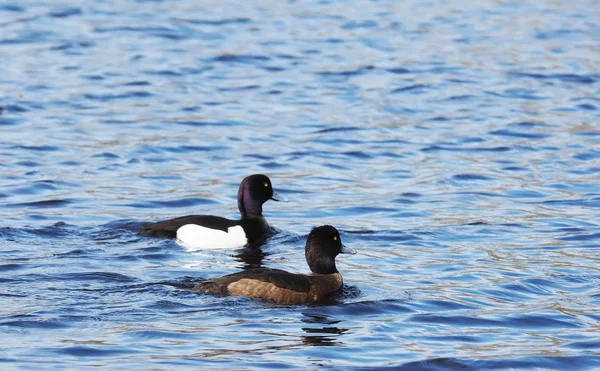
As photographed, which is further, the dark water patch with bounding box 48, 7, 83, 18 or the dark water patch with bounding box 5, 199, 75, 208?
the dark water patch with bounding box 48, 7, 83, 18

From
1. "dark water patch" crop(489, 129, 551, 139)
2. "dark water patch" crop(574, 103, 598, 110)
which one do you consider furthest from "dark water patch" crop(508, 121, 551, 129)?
"dark water patch" crop(574, 103, 598, 110)

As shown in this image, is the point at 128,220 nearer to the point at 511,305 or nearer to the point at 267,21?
the point at 511,305

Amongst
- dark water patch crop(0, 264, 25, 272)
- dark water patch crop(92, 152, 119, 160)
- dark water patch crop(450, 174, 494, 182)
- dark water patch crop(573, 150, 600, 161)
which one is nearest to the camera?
dark water patch crop(0, 264, 25, 272)

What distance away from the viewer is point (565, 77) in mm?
23359

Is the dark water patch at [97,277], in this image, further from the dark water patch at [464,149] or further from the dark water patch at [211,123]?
the dark water patch at [211,123]

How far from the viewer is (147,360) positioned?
8789 mm

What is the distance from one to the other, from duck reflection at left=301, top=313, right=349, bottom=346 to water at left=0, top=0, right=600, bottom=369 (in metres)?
0.03

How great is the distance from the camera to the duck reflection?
30.9 feet

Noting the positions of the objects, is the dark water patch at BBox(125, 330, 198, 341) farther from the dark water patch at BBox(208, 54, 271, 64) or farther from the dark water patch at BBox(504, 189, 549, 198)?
the dark water patch at BBox(208, 54, 271, 64)

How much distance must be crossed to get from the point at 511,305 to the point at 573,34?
678 inches

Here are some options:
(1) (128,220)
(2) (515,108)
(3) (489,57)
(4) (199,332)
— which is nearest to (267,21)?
(3) (489,57)

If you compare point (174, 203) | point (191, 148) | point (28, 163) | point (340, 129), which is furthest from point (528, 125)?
point (28, 163)

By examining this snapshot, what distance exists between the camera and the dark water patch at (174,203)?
1485 centimetres

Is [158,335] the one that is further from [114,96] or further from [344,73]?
[344,73]
